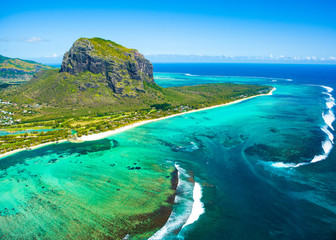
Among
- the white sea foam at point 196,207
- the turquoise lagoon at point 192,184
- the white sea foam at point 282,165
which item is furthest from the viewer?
the white sea foam at point 282,165

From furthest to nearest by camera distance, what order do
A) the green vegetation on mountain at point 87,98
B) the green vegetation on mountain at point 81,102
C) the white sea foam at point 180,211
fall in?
the green vegetation on mountain at point 87,98
the green vegetation on mountain at point 81,102
the white sea foam at point 180,211

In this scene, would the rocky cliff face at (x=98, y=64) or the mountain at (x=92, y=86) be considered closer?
the mountain at (x=92, y=86)

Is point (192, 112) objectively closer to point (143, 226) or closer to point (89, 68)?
point (89, 68)

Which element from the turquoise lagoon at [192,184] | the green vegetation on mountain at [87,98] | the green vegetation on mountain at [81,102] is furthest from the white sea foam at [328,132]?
the green vegetation on mountain at [87,98]

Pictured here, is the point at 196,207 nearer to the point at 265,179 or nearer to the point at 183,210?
the point at 183,210

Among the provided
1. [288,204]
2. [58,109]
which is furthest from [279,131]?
[58,109]

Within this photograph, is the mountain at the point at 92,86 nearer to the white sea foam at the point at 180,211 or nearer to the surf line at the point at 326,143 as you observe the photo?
the surf line at the point at 326,143

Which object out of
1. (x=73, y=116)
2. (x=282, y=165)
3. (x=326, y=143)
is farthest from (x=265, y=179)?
(x=73, y=116)

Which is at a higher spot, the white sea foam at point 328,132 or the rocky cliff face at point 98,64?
the rocky cliff face at point 98,64
